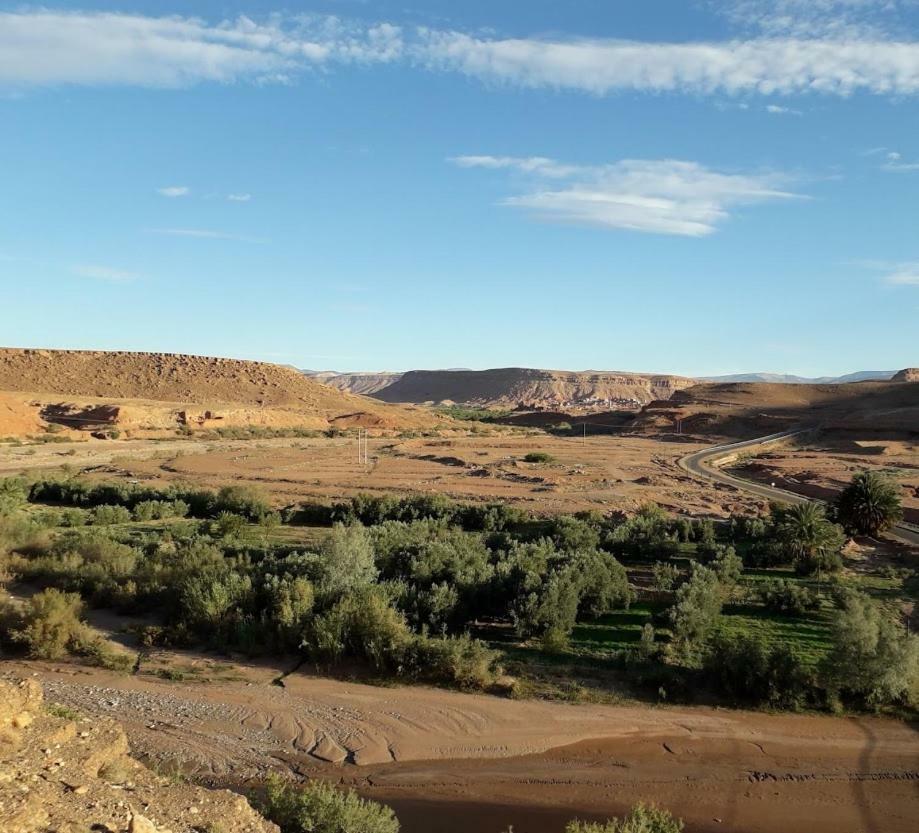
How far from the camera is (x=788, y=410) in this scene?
9094cm

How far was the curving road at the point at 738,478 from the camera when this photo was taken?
918 inches

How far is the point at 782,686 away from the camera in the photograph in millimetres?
11312

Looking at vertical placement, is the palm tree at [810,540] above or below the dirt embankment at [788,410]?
below

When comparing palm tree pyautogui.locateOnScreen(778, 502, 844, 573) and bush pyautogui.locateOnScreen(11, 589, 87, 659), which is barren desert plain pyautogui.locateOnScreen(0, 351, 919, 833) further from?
palm tree pyautogui.locateOnScreen(778, 502, 844, 573)

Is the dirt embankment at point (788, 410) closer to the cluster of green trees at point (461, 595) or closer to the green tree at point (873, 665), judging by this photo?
the cluster of green trees at point (461, 595)

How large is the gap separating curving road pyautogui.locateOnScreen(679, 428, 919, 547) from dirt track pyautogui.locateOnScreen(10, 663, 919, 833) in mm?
14283

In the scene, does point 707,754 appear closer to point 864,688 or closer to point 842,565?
point 864,688

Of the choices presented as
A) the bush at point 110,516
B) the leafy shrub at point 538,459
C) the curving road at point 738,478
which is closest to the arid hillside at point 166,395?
the curving road at point 738,478


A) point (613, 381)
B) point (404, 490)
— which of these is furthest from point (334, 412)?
point (613, 381)

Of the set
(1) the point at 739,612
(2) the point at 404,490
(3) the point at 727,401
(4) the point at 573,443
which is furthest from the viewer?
(3) the point at 727,401

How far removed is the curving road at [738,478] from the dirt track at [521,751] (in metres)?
14.3

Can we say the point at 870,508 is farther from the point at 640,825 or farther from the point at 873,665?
the point at 640,825

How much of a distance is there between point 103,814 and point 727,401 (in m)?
103

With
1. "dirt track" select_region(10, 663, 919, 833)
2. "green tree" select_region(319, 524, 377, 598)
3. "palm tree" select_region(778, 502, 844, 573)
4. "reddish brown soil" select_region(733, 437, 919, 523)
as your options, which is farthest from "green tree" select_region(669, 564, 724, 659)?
"reddish brown soil" select_region(733, 437, 919, 523)
